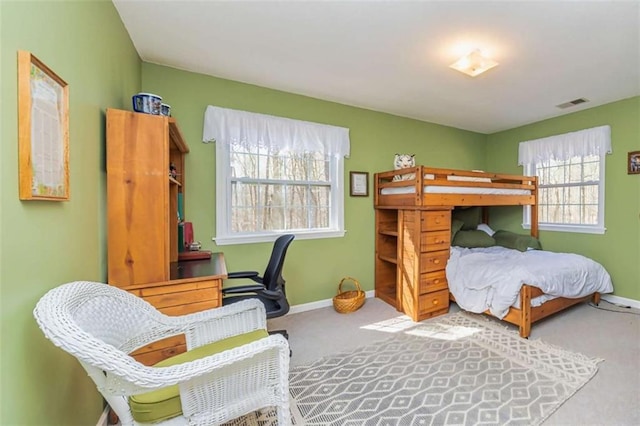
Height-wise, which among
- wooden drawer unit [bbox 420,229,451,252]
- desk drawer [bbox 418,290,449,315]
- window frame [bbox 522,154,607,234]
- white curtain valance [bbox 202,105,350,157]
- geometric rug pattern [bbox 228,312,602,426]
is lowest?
→ geometric rug pattern [bbox 228,312,602,426]

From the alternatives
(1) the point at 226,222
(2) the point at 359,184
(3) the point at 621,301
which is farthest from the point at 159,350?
(3) the point at 621,301

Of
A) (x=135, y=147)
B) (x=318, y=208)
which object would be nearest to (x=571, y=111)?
(x=318, y=208)

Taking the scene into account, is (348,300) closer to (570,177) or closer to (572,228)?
(572,228)

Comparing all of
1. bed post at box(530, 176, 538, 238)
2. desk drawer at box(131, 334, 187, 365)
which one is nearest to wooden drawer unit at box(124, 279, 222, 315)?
desk drawer at box(131, 334, 187, 365)

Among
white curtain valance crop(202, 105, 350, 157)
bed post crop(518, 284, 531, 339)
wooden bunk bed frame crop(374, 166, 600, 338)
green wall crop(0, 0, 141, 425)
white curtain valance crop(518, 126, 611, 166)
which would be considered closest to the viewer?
green wall crop(0, 0, 141, 425)

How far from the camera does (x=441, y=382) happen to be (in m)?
1.91

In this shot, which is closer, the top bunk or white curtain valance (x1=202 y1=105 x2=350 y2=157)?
white curtain valance (x1=202 y1=105 x2=350 y2=157)

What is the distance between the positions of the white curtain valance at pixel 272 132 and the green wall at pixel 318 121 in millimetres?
92

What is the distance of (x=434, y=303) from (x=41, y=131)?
128 inches

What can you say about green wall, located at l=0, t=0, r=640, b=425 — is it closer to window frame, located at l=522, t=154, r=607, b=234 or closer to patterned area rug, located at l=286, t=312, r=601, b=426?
window frame, located at l=522, t=154, r=607, b=234

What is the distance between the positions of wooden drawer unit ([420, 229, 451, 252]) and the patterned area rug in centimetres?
85

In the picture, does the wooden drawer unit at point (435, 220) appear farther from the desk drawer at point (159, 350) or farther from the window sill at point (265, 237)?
the desk drawer at point (159, 350)

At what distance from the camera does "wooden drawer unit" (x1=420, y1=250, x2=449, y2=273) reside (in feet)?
9.64

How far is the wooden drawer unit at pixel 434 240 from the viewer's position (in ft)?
9.60
